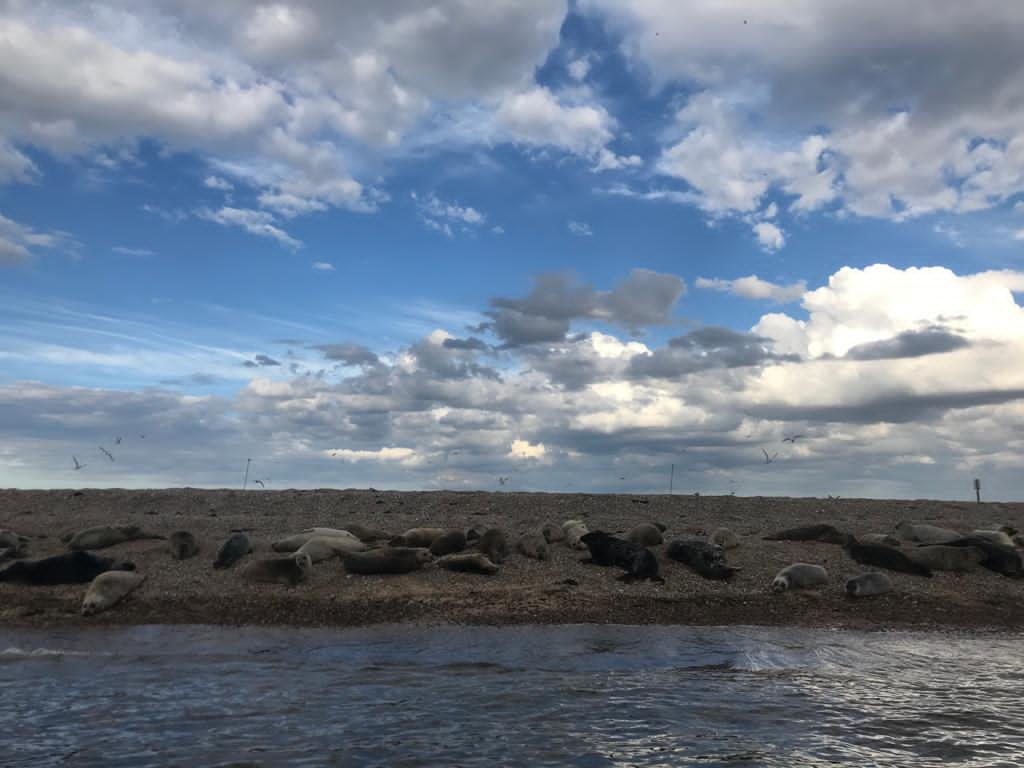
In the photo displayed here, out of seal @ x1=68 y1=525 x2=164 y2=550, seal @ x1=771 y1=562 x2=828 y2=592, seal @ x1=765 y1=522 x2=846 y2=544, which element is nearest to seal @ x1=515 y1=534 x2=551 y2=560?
Answer: seal @ x1=771 y1=562 x2=828 y2=592

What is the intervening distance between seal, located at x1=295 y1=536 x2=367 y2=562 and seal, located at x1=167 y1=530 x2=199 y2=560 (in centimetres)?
281

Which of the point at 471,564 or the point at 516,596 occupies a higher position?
the point at 471,564

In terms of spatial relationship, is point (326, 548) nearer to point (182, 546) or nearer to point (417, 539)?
point (417, 539)

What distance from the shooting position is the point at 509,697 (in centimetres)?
960

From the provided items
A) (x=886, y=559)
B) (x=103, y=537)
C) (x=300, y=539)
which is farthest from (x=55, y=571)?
(x=886, y=559)

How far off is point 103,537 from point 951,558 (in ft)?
72.9

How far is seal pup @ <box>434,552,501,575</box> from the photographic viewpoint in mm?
17875

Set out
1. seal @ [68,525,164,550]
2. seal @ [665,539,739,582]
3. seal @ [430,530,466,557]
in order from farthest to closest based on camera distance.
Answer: seal @ [68,525,164,550]
seal @ [430,530,466,557]
seal @ [665,539,739,582]

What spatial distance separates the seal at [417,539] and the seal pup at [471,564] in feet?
8.23

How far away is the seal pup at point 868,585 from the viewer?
1683 cm

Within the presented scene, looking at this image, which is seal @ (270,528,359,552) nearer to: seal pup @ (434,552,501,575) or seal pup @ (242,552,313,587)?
seal pup @ (242,552,313,587)

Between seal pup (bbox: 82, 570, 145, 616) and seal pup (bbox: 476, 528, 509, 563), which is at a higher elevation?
seal pup (bbox: 476, 528, 509, 563)

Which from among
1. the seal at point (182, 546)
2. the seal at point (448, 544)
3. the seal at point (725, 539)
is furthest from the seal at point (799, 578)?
the seal at point (182, 546)

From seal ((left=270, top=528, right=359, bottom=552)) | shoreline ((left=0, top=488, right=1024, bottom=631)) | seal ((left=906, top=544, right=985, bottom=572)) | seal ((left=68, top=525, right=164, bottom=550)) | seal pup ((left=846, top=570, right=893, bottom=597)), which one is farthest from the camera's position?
seal ((left=68, top=525, right=164, bottom=550))
